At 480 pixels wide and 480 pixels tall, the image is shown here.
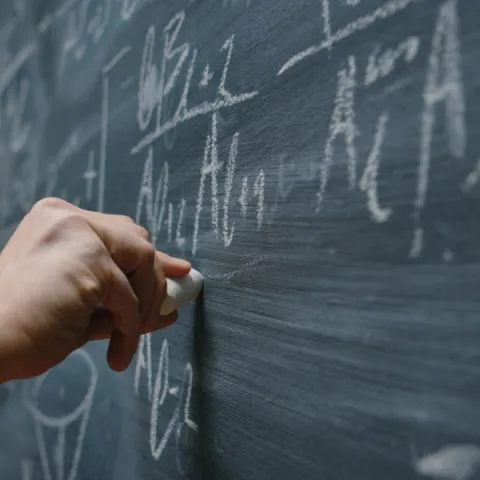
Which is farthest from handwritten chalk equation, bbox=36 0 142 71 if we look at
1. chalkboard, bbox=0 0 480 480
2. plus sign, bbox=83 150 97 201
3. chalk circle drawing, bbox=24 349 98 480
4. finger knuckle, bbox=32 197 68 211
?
chalk circle drawing, bbox=24 349 98 480

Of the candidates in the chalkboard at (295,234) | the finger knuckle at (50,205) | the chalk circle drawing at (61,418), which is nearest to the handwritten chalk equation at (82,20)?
the chalkboard at (295,234)

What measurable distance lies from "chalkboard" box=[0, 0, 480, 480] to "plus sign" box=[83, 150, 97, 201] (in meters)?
0.01

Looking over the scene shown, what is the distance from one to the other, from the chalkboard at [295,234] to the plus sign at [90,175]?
10mm

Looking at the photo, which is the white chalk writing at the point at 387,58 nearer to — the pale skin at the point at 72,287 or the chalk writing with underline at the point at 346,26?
the chalk writing with underline at the point at 346,26

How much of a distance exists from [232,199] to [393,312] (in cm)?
17

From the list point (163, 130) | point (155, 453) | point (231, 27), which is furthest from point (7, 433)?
point (231, 27)

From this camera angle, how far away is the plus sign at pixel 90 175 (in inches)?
27.1

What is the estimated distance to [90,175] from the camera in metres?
0.69

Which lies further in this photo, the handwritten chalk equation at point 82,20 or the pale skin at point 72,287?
the handwritten chalk equation at point 82,20

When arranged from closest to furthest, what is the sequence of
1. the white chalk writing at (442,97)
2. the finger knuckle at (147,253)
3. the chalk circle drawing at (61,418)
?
the white chalk writing at (442,97) < the finger knuckle at (147,253) < the chalk circle drawing at (61,418)

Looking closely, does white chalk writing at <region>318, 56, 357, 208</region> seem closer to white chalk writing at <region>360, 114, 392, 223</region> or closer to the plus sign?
white chalk writing at <region>360, 114, 392, 223</region>

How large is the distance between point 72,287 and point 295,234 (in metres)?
0.15

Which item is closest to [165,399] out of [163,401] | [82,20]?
Answer: [163,401]

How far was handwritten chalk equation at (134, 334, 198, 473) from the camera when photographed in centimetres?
49
